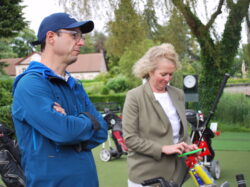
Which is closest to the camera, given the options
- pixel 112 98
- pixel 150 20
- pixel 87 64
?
pixel 150 20

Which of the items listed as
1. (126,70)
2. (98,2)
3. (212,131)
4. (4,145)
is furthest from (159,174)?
(126,70)

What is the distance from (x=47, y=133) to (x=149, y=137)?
106 cm

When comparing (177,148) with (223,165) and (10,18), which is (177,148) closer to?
(223,165)

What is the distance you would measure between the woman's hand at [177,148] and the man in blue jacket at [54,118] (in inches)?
26.9

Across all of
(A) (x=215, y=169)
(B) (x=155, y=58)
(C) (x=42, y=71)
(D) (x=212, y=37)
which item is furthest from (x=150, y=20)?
(C) (x=42, y=71)

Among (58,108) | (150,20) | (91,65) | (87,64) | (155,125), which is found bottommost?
(91,65)

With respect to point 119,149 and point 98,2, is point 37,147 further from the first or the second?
point 98,2

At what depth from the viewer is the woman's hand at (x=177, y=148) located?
252cm

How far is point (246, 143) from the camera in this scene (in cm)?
1056

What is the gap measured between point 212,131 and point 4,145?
11.3 ft

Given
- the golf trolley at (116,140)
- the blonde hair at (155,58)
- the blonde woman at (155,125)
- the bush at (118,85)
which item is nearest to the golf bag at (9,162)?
the blonde woman at (155,125)

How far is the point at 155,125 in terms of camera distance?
8.72ft

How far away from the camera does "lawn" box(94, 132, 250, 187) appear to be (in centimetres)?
638

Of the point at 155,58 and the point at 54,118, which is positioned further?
the point at 155,58
